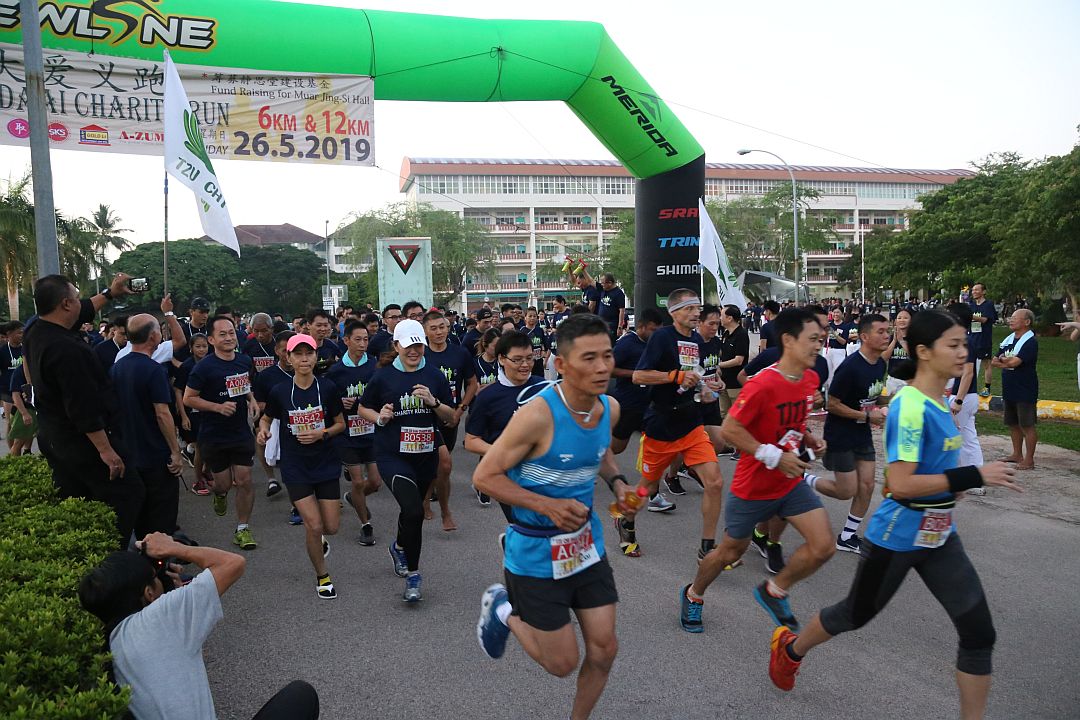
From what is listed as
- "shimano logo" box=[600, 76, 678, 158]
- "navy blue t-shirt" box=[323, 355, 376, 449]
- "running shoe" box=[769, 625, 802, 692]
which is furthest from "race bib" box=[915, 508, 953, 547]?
"shimano logo" box=[600, 76, 678, 158]

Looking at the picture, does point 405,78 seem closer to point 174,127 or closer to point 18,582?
point 174,127

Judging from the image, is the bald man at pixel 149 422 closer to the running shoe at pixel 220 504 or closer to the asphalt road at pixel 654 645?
the asphalt road at pixel 654 645

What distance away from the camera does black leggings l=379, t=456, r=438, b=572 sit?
17.6ft

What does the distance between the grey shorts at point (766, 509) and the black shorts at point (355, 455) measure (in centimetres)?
389

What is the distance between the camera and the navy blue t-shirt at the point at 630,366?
7.79 metres

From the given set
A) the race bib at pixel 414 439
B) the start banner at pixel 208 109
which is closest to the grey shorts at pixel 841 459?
the race bib at pixel 414 439

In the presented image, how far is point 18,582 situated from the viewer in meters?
3.49

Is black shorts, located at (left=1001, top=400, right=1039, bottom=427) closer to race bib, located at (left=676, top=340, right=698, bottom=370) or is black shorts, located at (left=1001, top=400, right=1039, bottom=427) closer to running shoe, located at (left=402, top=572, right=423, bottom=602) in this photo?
race bib, located at (left=676, top=340, right=698, bottom=370)

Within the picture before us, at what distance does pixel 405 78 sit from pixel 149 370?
627cm

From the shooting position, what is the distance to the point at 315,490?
5695mm

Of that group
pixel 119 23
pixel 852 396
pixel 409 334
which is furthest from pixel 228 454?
pixel 119 23

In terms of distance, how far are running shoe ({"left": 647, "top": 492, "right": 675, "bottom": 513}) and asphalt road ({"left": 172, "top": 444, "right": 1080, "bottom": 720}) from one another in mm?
975

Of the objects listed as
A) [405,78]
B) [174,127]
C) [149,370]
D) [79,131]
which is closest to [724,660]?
[149,370]

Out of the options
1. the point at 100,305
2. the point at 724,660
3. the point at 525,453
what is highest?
the point at 100,305
